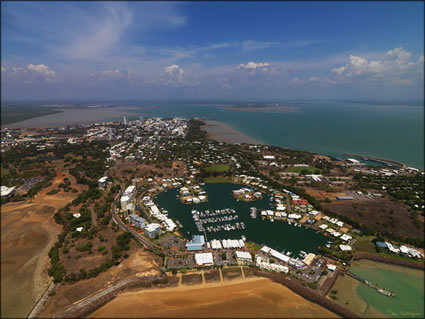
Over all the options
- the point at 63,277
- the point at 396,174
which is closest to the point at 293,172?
the point at 396,174

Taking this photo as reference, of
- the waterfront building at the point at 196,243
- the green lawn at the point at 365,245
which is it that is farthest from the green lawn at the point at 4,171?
the green lawn at the point at 365,245

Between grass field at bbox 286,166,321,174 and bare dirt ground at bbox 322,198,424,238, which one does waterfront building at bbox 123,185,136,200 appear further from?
grass field at bbox 286,166,321,174

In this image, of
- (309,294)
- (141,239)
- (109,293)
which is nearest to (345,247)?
(309,294)

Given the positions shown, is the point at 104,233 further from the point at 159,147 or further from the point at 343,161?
the point at 343,161

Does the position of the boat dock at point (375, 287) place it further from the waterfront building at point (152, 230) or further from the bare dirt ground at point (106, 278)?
the waterfront building at point (152, 230)

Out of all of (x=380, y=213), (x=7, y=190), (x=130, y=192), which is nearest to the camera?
(x=380, y=213)

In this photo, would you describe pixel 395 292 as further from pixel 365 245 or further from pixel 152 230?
pixel 152 230
